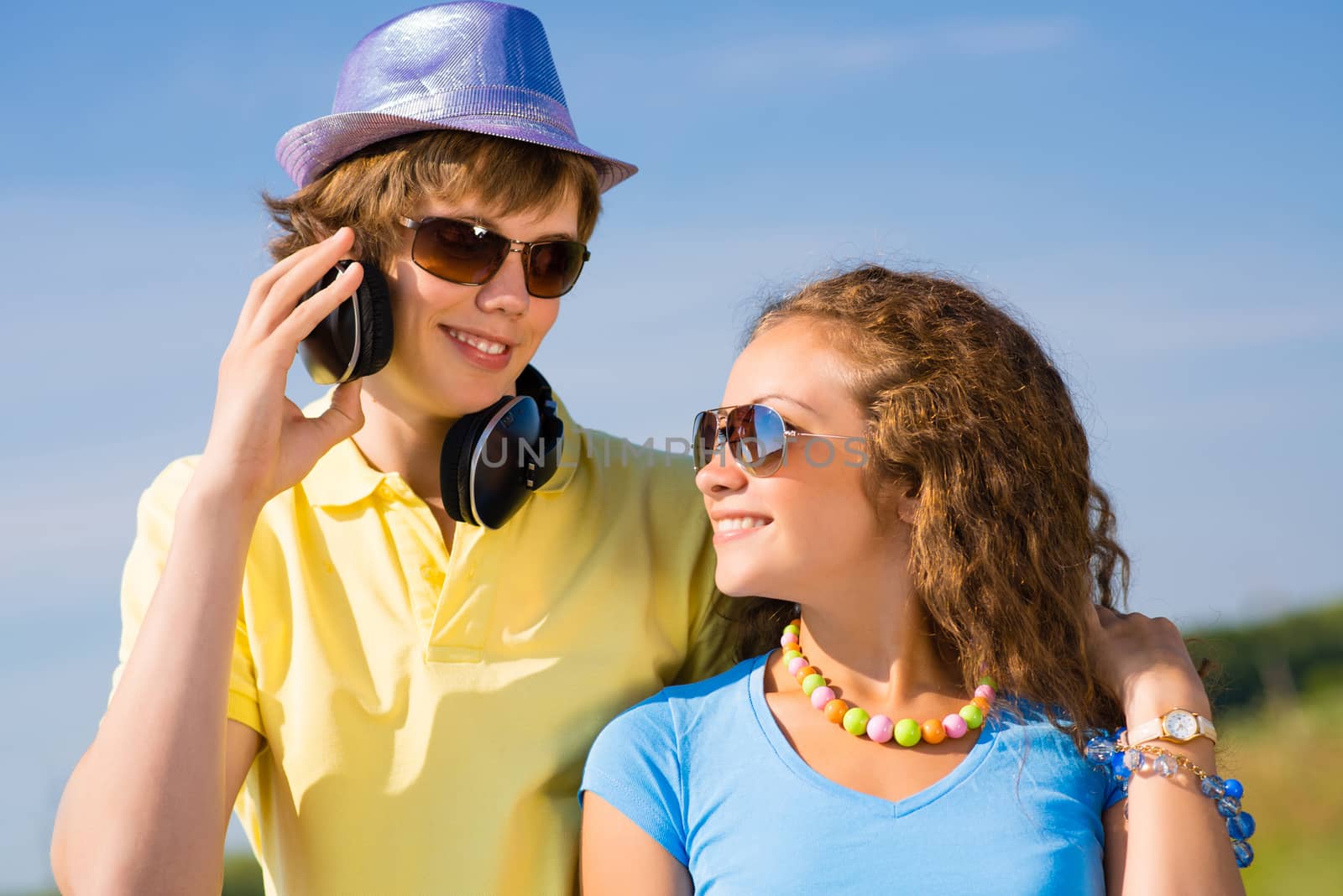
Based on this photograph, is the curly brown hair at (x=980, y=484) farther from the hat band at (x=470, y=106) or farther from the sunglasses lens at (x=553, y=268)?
the hat band at (x=470, y=106)

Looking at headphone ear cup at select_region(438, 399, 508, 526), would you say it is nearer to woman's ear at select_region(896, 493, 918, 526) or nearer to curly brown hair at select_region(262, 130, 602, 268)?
curly brown hair at select_region(262, 130, 602, 268)

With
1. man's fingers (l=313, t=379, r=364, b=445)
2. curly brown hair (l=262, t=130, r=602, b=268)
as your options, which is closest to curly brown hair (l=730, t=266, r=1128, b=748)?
curly brown hair (l=262, t=130, r=602, b=268)

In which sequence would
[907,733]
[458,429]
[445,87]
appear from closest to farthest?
1. [907,733]
2. [458,429]
3. [445,87]

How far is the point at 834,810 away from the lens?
106 inches

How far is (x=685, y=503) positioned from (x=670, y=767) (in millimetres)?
764

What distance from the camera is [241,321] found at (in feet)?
9.71

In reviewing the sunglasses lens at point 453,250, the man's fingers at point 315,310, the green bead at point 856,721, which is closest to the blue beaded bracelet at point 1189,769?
the green bead at point 856,721

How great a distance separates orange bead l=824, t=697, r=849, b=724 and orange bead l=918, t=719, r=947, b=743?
7.3 inches

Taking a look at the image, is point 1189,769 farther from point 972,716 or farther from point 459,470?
point 459,470

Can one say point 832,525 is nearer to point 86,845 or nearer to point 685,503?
point 685,503

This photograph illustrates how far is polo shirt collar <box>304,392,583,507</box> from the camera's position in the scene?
3.17 m

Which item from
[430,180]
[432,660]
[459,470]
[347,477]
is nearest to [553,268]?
[430,180]

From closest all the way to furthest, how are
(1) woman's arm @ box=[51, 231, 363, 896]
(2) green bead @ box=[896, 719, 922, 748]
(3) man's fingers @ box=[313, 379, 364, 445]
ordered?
(1) woman's arm @ box=[51, 231, 363, 896] < (2) green bead @ box=[896, 719, 922, 748] < (3) man's fingers @ box=[313, 379, 364, 445]

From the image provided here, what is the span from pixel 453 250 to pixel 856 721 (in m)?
1.49
